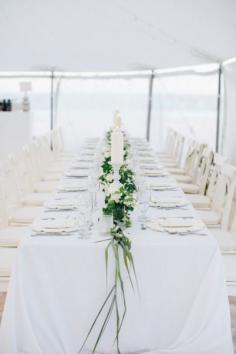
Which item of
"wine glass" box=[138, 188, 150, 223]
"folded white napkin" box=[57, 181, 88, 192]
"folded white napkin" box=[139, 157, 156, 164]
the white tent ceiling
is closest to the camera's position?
"wine glass" box=[138, 188, 150, 223]

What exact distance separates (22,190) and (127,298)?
2.73m

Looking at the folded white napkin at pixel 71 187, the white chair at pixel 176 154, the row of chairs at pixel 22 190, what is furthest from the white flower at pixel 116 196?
the white chair at pixel 176 154

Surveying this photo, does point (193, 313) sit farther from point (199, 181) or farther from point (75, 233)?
point (199, 181)

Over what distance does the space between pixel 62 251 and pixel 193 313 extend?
735mm

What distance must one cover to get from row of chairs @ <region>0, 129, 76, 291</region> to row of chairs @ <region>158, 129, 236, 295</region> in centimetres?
130

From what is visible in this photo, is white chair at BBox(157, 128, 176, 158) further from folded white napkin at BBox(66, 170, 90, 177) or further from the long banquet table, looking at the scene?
the long banquet table

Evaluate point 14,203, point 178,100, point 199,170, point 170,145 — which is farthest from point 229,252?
point 178,100

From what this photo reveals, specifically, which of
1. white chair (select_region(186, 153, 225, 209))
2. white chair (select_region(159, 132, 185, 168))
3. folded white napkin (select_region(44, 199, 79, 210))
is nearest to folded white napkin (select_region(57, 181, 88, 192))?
folded white napkin (select_region(44, 199, 79, 210))


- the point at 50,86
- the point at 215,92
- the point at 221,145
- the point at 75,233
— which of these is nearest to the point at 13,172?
the point at 75,233

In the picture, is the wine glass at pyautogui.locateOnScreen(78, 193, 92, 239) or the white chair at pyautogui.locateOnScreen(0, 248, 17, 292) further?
the white chair at pyautogui.locateOnScreen(0, 248, 17, 292)

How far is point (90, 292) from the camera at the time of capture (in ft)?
9.07

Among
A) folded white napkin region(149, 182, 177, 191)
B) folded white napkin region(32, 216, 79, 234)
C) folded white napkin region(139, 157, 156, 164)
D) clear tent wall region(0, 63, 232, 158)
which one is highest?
clear tent wall region(0, 63, 232, 158)

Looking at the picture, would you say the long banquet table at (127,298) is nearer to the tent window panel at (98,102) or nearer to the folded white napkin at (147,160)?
the folded white napkin at (147,160)

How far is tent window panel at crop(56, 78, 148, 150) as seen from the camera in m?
11.1
